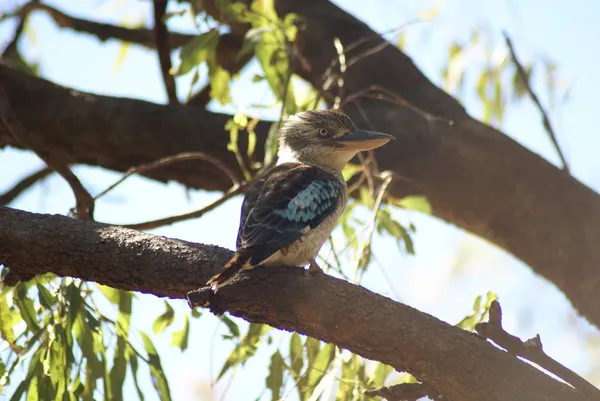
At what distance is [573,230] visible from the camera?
3787mm

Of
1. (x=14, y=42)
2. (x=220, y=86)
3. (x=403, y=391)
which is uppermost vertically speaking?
(x=14, y=42)

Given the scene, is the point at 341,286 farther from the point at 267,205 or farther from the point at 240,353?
the point at 240,353

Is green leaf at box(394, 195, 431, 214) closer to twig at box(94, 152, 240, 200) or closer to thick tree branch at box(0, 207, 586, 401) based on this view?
twig at box(94, 152, 240, 200)

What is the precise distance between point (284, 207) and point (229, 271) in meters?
0.54

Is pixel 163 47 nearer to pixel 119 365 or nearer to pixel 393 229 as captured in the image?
pixel 393 229

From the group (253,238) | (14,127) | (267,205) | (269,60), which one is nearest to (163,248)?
(253,238)

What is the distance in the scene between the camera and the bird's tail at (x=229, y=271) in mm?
2264

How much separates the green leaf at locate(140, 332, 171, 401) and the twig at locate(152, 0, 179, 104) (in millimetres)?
1688

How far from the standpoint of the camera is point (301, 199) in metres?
2.86

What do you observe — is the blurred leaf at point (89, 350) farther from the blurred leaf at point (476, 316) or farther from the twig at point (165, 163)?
the blurred leaf at point (476, 316)

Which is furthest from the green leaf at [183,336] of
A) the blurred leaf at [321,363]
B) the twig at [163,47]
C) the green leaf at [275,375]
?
the twig at [163,47]

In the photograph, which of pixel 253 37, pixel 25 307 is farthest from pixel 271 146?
pixel 25 307

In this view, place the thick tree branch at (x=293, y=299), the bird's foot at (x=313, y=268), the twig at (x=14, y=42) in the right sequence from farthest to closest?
the twig at (x=14, y=42)
the bird's foot at (x=313, y=268)
the thick tree branch at (x=293, y=299)

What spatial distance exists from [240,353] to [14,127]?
3.74ft
